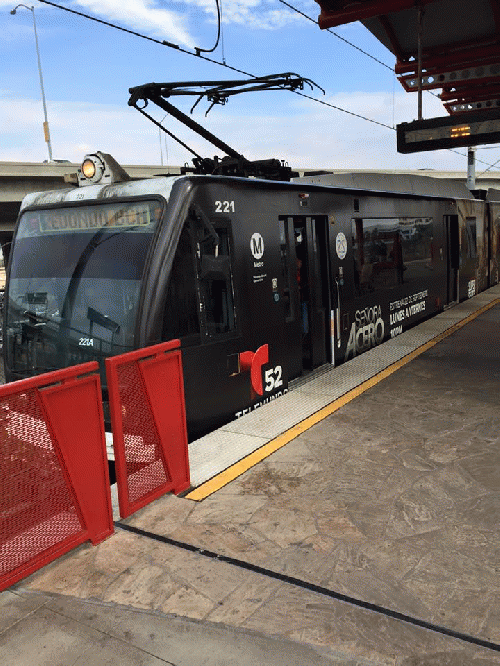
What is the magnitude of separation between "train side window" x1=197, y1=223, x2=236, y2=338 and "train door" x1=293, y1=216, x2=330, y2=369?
1.66m

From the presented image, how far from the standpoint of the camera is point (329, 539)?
3.68 m

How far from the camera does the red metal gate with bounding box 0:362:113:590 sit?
3244 mm

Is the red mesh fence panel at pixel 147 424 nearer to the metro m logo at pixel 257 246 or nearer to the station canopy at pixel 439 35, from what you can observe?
the metro m logo at pixel 257 246

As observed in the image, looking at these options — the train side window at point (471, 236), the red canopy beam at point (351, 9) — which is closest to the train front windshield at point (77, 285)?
the red canopy beam at point (351, 9)

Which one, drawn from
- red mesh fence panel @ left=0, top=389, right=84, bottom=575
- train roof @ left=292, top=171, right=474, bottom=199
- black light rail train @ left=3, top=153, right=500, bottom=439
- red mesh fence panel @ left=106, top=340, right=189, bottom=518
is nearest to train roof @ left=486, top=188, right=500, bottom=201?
train roof @ left=292, top=171, right=474, bottom=199

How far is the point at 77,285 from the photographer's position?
5254mm

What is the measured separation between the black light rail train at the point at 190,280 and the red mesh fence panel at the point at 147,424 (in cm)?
63

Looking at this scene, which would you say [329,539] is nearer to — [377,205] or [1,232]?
[377,205]

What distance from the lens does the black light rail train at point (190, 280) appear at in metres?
5.02

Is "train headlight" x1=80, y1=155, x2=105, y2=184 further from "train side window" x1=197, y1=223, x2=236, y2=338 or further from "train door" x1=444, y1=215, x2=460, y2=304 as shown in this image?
"train door" x1=444, y1=215, x2=460, y2=304

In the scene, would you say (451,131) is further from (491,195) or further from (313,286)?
(491,195)

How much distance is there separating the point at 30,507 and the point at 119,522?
2.64 ft

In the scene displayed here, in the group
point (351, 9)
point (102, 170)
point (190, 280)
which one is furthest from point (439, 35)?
point (190, 280)

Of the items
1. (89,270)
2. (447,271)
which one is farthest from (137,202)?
(447,271)
